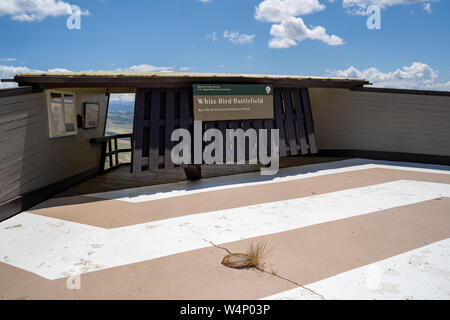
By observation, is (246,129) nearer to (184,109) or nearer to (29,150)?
(184,109)

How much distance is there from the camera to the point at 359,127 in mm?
12883

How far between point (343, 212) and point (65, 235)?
204 inches

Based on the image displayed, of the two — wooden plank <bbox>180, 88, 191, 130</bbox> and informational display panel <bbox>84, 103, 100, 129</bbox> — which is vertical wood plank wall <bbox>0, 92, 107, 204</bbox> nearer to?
informational display panel <bbox>84, 103, 100, 129</bbox>

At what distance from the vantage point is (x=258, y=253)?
15.1 feet

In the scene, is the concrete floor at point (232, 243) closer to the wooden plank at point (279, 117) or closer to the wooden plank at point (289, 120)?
the wooden plank at point (279, 117)

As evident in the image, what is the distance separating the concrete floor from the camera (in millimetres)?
3875

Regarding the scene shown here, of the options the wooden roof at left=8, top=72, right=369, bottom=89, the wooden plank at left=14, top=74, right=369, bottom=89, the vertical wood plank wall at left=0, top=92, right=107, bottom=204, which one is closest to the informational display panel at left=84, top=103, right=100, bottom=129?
the vertical wood plank wall at left=0, top=92, right=107, bottom=204

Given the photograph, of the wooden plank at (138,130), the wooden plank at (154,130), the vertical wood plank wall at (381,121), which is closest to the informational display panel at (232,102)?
the wooden plank at (154,130)

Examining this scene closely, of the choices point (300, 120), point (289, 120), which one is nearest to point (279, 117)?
point (289, 120)

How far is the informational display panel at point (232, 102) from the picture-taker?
352 inches

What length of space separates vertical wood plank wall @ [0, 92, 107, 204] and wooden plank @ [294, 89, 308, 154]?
6778mm

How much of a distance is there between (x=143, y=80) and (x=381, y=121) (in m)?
8.97
